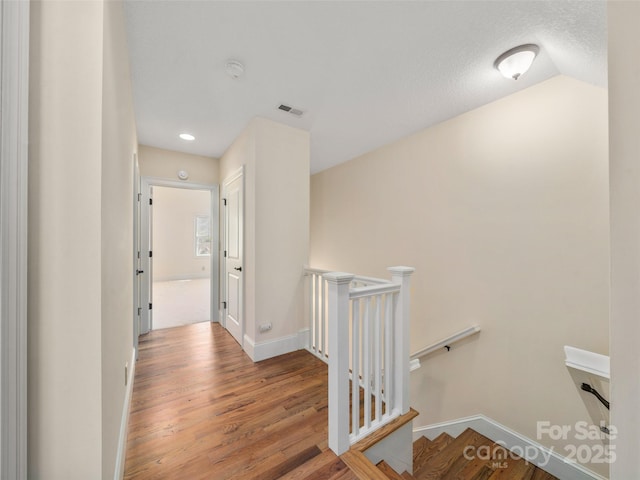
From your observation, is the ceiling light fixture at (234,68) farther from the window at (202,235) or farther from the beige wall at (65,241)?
the window at (202,235)

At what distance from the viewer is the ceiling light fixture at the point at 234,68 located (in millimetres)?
1777

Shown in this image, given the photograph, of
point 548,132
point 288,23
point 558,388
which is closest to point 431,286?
point 558,388

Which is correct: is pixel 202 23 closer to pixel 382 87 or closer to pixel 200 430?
pixel 382 87

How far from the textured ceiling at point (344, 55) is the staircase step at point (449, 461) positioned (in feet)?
9.62

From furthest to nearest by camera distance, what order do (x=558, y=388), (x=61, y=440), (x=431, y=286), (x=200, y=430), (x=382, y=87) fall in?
(x=431, y=286)
(x=382, y=87)
(x=558, y=388)
(x=200, y=430)
(x=61, y=440)

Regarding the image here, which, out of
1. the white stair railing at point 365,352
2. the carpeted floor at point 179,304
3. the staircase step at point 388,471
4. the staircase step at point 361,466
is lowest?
the staircase step at point 388,471

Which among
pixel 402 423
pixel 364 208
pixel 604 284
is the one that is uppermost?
pixel 364 208

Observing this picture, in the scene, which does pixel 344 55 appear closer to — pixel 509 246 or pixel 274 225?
pixel 274 225

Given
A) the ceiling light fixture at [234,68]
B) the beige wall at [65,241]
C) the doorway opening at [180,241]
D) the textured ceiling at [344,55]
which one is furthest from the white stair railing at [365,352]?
the doorway opening at [180,241]

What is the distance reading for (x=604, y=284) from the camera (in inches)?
68.5

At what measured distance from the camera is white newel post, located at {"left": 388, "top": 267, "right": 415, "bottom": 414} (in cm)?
182

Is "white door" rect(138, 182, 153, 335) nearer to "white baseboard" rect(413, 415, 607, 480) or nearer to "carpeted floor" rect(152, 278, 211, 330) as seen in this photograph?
"carpeted floor" rect(152, 278, 211, 330)

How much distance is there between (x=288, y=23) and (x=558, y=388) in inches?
128

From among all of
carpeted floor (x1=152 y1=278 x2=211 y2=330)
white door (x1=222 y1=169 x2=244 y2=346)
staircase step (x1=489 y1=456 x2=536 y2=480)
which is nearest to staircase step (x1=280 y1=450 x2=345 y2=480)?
staircase step (x1=489 y1=456 x2=536 y2=480)
